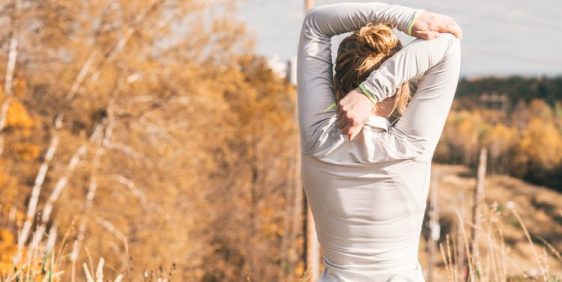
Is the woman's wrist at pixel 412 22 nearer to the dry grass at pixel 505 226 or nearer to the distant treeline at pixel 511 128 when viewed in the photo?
the dry grass at pixel 505 226

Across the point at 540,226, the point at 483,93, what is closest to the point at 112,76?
the point at 540,226

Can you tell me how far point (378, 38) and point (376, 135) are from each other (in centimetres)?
20

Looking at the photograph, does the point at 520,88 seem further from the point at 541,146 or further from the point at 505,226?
the point at 505,226

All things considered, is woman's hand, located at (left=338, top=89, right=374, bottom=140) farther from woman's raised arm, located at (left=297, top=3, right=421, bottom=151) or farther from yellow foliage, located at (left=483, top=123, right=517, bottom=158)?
yellow foliage, located at (left=483, top=123, right=517, bottom=158)

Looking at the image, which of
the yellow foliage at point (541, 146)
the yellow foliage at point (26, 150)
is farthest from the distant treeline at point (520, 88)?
the yellow foliage at point (26, 150)

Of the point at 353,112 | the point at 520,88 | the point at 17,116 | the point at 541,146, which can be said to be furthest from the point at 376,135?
the point at 520,88

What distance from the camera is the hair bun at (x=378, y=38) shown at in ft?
4.82

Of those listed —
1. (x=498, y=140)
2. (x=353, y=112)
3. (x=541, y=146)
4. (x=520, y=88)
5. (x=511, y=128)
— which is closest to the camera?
(x=353, y=112)

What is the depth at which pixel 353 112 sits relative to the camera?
1395 mm

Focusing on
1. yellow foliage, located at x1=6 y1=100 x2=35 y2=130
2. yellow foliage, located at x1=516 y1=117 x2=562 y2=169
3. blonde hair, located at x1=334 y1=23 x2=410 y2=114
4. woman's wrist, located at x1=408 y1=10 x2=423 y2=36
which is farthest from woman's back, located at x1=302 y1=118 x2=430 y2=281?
yellow foliage, located at x1=516 y1=117 x2=562 y2=169

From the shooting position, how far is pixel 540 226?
81938 mm

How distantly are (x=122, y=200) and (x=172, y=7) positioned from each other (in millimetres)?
4909

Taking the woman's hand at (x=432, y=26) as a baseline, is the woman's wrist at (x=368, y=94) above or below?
below

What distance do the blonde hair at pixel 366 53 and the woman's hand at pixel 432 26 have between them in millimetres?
54
